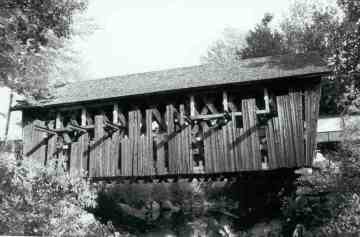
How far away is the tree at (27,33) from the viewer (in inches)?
535

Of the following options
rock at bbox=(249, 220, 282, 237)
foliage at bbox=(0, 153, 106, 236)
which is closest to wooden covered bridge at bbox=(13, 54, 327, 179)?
foliage at bbox=(0, 153, 106, 236)

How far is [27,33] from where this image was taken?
15.0 metres

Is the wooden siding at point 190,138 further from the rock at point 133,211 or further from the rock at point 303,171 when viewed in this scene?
the rock at point 133,211

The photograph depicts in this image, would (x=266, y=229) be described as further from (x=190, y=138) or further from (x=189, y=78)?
(x=189, y=78)

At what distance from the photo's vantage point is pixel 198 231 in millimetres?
16016

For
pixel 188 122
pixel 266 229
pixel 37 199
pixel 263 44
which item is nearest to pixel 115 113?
pixel 188 122

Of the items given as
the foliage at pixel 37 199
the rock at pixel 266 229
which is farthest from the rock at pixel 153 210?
the foliage at pixel 37 199

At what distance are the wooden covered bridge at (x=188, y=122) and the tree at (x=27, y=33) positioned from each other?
1164mm

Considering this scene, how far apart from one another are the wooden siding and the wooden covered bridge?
0.03 metres

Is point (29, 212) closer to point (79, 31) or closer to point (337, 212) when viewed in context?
point (337, 212)

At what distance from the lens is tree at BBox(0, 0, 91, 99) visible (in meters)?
13.6

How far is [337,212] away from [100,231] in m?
8.44

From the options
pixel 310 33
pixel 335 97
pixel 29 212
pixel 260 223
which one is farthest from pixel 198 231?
pixel 310 33

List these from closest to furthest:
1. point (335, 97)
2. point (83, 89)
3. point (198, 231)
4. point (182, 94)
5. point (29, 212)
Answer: point (29, 212)
point (182, 94)
point (198, 231)
point (83, 89)
point (335, 97)
